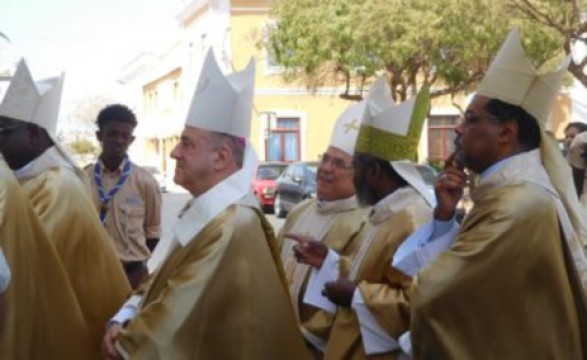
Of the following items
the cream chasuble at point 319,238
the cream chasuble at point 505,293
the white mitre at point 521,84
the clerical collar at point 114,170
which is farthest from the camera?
the clerical collar at point 114,170

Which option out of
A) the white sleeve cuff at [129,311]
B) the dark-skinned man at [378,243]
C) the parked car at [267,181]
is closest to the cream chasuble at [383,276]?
the dark-skinned man at [378,243]

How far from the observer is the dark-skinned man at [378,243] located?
4.27 m

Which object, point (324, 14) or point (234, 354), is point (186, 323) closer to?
point (234, 354)

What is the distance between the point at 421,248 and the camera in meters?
4.12

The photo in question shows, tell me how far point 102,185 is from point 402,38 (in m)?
20.6

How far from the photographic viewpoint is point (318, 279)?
480cm

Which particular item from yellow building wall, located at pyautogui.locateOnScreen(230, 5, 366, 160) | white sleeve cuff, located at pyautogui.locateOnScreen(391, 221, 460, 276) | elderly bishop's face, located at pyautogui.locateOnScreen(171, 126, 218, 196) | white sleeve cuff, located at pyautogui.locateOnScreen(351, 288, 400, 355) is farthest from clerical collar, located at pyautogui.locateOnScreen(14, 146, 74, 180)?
yellow building wall, located at pyautogui.locateOnScreen(230, 5, 366, 160)

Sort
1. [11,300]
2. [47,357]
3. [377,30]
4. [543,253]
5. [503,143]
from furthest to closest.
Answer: [377,30]
[47,357]
[11,300]
[503,143]
[543,253]

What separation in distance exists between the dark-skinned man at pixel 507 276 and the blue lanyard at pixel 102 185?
4.26 metres

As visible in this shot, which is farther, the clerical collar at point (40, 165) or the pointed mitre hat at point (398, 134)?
the clerical collar at point (40, 165)

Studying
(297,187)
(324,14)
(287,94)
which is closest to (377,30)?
(324,14)

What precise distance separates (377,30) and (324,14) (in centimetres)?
241

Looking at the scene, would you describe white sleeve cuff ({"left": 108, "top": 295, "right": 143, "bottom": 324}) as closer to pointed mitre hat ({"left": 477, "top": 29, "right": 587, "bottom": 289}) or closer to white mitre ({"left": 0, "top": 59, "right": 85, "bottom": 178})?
white mitre ({"left": 0, "top": 59, "right": 85, "bottom": 178})

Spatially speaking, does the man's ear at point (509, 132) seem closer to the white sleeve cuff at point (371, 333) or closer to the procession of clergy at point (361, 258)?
the procession of clergy at point (361, 258)
